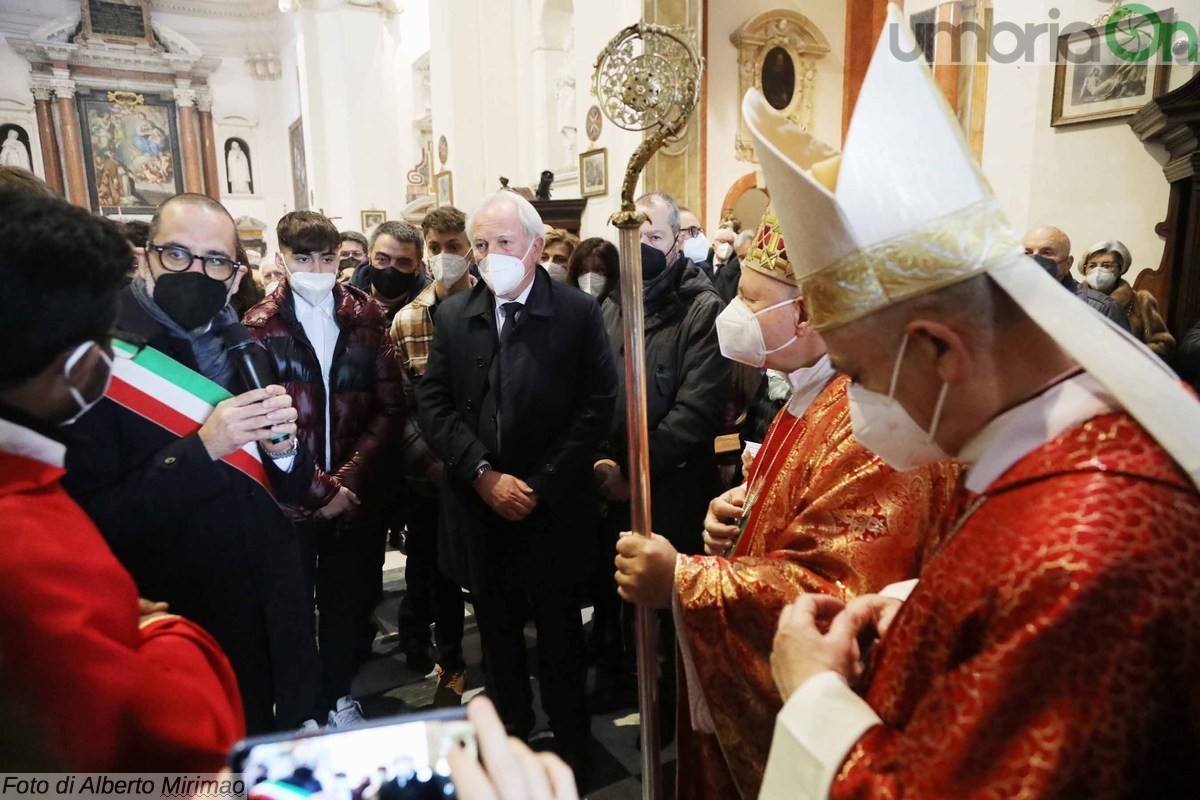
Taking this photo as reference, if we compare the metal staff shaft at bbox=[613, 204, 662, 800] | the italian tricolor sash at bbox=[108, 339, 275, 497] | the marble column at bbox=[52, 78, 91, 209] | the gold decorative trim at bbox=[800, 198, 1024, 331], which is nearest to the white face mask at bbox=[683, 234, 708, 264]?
the metal staff shaft at bbox=[613, 204, 662, 800]

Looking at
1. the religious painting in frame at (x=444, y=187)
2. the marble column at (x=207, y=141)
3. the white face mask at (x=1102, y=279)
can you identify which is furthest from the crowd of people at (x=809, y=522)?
the marble column at (x=207, y=141)

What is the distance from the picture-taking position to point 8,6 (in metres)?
14.0

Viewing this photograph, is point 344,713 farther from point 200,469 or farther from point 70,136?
point 70,136

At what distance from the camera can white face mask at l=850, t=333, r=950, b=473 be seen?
103 cm

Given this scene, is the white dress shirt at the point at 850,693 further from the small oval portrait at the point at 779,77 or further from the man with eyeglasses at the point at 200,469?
the small oval portrait at the point at 779,77

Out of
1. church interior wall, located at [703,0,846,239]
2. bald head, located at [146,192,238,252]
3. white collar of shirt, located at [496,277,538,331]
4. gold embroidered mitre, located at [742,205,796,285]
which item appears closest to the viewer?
bald head, located at [146,192,238,252]

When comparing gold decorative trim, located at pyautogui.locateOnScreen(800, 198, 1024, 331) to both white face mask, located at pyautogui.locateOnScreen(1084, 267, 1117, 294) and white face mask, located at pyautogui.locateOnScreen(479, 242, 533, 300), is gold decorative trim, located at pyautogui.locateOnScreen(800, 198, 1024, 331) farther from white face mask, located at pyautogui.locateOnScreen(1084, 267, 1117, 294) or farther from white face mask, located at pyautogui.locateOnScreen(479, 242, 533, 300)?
white face mask, located at pyautogui.locateOnScreen(1084, 267, 1117, 294)

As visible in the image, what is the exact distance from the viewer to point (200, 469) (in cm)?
93

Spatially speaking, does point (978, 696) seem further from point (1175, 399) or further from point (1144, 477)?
point (1175, 399)

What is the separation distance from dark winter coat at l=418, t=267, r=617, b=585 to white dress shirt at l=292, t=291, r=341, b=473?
36 cm

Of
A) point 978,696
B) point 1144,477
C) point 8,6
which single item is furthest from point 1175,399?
point 8,6

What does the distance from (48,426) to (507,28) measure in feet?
37.0

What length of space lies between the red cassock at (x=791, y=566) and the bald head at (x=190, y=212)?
108cm

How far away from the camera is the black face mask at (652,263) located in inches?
126
